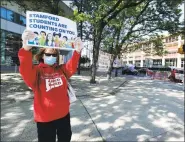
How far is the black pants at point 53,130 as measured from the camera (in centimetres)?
333

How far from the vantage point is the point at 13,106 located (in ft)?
28.7

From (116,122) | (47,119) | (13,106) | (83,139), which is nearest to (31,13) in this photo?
(47,119)

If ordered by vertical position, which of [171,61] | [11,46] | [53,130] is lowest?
[53,130]

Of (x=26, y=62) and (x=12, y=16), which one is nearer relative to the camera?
(x=26, y=62)

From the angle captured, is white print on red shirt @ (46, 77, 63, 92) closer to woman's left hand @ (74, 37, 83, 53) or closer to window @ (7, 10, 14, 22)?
woman's left hand @ (74, 37, 83, 53)

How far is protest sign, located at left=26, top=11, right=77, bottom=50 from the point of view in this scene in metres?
3.33

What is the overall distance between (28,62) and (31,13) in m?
0.72

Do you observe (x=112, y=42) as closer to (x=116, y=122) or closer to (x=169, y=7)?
(x=169, y=7)

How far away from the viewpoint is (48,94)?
10.8 feet

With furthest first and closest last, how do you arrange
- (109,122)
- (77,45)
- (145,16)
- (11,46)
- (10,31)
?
1. (10,31)
2. (11,46)
3. (145,16)
4. (109,122)
5. (77,45)

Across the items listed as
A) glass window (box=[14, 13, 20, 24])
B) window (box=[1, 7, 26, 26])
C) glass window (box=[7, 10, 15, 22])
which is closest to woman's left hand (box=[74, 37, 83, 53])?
window (box=[1, 7, 26, 26])

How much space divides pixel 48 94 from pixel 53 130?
0.50 metres

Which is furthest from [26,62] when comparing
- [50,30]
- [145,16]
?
[145,16]

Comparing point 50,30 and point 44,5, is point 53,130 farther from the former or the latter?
point 44,5
